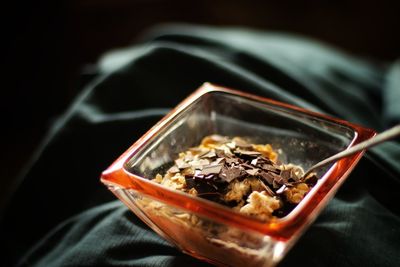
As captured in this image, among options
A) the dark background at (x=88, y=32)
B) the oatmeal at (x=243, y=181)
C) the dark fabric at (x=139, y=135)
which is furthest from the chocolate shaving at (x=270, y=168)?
the dark background at (x=88, y=32)

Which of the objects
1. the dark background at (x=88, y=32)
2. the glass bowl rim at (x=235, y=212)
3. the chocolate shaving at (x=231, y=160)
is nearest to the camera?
the glass bowl rim at (x=235, y=212)

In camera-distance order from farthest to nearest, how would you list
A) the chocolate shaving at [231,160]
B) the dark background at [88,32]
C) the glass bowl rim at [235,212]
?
the dark background at [88,32] < the chocolate shaving at [231,160] < the glass bowl rim at [235,212]

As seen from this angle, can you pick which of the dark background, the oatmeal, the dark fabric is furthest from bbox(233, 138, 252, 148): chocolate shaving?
the dark background

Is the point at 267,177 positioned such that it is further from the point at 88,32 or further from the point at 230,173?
the point at 88,32

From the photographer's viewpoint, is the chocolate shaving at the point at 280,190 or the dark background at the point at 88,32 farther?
the dark background at the point at 88,32

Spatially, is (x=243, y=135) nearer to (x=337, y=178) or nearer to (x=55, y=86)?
(x=337, y=178)

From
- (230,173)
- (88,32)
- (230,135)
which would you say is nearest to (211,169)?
(230,173)

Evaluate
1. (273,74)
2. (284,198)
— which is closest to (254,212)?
(284,198)

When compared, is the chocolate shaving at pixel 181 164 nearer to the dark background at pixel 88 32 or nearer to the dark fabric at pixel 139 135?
the dark fabric at pixel 139 135
